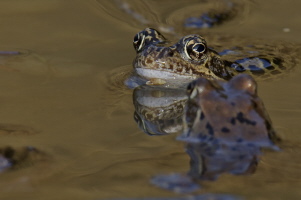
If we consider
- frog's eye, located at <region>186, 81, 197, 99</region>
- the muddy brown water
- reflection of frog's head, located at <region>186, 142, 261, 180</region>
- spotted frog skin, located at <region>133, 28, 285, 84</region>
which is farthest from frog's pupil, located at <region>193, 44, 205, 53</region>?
reflection of frog's head, located at <region>186, 142, 261, 180</region>

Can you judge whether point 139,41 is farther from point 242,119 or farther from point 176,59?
point 242,119

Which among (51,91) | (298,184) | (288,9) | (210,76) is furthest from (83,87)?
(288,9)

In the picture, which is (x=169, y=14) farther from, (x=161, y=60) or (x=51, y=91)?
(x=51, y=91)

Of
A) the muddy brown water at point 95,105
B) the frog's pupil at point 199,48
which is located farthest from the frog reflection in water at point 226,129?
the frog's pupil at point 199,48

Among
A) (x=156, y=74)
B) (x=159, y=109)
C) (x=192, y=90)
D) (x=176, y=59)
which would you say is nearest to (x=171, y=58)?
(x=176, y=59)

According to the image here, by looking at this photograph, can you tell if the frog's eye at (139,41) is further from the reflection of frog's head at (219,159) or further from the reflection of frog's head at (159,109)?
the reflection of frog's head at (219,159)

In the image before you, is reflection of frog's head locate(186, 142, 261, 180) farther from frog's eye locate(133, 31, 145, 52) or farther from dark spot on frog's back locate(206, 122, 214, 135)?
frog's eye locate(133, 31, 145, 52)
